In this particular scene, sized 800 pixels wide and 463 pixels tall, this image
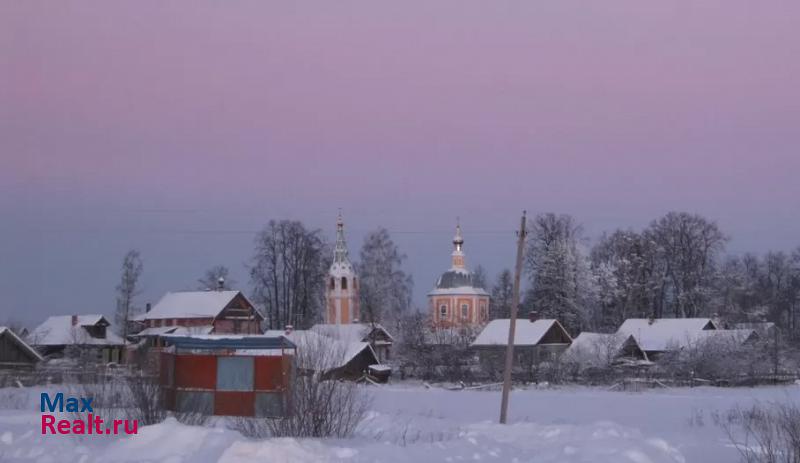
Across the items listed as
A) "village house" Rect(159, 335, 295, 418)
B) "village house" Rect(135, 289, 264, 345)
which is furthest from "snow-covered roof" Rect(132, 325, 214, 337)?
"village house" Rect(159, 335, 295, 418)

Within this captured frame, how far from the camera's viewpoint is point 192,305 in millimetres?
72562

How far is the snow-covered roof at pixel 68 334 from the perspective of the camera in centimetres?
7019

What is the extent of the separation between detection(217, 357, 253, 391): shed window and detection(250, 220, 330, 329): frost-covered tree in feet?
168

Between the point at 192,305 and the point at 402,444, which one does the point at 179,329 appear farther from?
the point at 402,444

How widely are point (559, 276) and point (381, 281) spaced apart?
43.5ft

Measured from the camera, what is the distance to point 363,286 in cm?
7669

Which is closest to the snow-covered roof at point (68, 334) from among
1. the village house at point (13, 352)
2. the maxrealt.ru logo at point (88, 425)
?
the village house at point (13, 352)

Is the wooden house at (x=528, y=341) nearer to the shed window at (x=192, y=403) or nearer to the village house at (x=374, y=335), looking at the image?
the village house at (x=374, y=335)

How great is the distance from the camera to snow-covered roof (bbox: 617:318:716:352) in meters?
62.7

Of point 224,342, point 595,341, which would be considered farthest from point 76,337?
point 224,342

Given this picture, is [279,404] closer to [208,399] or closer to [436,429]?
[208,399]

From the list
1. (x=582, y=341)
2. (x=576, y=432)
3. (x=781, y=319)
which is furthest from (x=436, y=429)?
(x=781, y=319)

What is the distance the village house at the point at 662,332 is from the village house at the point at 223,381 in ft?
135

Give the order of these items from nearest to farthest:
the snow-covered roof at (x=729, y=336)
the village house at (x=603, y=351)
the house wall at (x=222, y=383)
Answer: the house wall at (x=222, y=383)
the snow-covered roof at (x=729, y=336)
the village house at (x=603, y=351)
